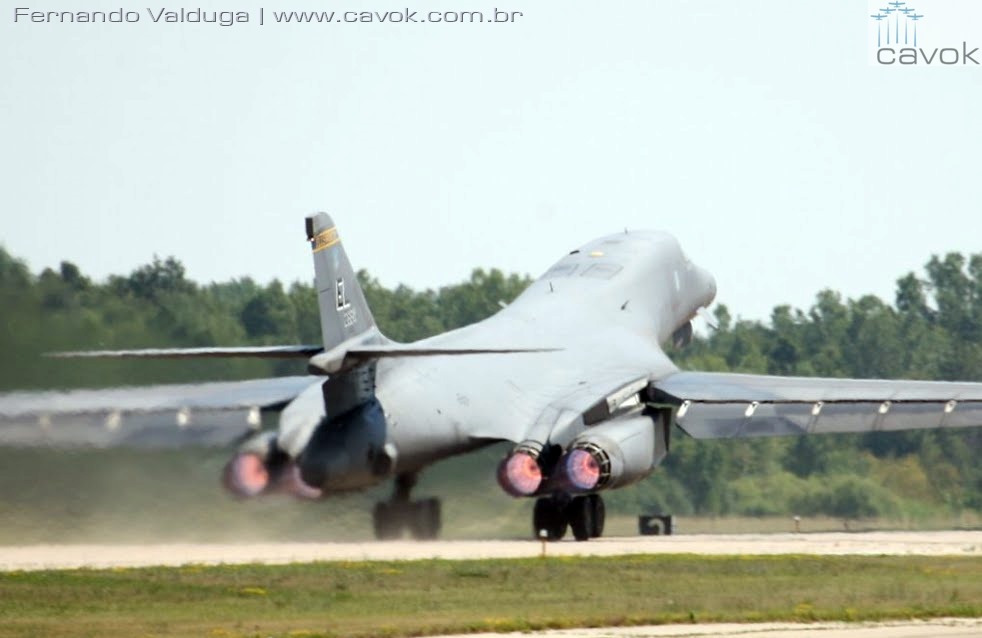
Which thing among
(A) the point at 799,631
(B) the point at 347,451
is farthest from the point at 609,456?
(A) the point at 799,631

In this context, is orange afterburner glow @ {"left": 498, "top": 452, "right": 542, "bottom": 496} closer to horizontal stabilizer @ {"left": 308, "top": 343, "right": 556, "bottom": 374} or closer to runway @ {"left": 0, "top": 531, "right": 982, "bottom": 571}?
runway @ {"left": 0, "top": 531, "right": 982, "bottom": 571}

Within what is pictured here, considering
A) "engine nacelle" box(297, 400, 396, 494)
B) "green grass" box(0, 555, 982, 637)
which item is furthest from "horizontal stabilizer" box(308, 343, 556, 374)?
"green grass" box(0, 555, 982, 637)

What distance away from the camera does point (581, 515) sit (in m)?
41.0

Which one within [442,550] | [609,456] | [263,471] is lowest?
[442,550]

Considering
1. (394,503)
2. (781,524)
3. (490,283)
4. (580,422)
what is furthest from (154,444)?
(490,283)

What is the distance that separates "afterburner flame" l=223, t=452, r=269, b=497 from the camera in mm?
36781

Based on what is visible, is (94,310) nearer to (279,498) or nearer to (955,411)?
(279,498)

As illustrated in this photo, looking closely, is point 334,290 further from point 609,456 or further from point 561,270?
point 561,270

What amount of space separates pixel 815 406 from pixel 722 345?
34491 mm

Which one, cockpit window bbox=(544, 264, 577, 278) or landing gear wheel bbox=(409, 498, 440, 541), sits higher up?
cockpit window bbox=(544, 264, 577, 278)

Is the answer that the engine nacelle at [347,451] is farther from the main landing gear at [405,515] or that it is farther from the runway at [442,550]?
the main landing gear at [405,515]

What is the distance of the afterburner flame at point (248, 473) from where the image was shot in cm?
3678

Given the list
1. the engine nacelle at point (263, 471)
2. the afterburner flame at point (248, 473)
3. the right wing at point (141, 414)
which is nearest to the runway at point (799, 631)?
the engine nacelle at point (263, 471)

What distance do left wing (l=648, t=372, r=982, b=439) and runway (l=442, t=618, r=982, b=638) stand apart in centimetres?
1605
